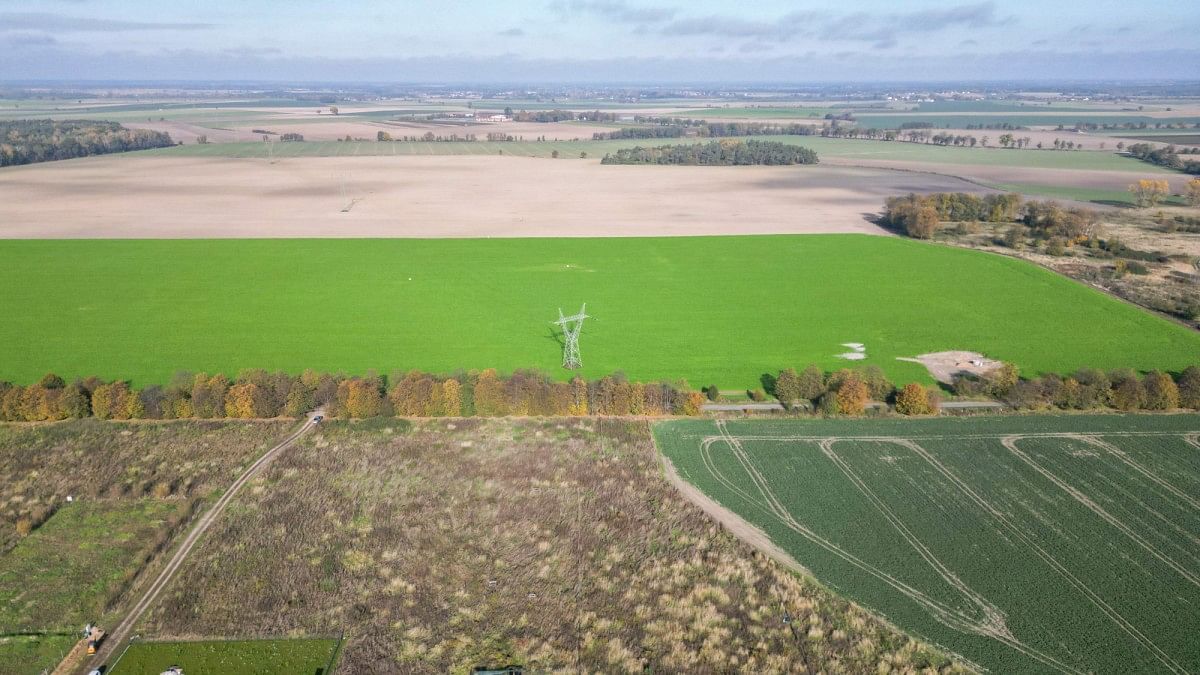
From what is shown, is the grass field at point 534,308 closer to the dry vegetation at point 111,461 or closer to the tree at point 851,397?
the tree at point 851,397

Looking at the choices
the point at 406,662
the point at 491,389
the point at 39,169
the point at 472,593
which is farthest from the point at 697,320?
the point at 39,169

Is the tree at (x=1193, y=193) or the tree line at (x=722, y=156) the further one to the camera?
the tree line at (x=722, y=156)

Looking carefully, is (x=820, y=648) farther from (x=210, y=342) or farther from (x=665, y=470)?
(x=210, y=342)

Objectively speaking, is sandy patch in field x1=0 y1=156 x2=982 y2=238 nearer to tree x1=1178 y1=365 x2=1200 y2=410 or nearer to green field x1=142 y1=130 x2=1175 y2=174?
green field x1=142 y1=130 x2=1175 y2=174

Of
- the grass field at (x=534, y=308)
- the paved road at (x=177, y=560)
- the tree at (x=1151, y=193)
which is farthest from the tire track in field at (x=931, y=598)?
the tree at (x=1151, y=193)

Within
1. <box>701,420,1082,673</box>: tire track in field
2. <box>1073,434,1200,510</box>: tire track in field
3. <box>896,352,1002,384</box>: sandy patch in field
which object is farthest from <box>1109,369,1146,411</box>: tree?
<box>701,420,1082,673</box>: tire track in field

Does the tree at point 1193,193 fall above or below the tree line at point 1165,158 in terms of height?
below
